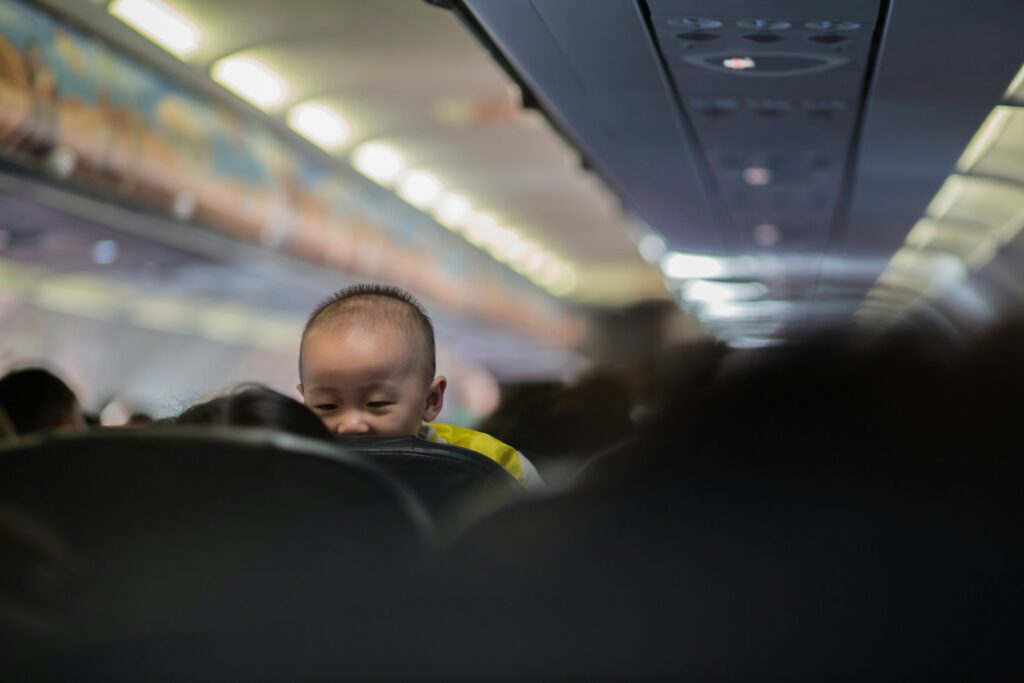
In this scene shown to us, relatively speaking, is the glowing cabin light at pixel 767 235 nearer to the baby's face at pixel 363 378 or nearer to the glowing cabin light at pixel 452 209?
the glowing cabin light at pixel 452 209

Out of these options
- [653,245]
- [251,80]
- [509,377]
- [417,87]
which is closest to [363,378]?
[509,377]

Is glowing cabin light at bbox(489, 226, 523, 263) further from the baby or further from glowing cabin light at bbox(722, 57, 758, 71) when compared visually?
the baby

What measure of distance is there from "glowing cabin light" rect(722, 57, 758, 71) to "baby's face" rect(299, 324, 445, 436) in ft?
9.82

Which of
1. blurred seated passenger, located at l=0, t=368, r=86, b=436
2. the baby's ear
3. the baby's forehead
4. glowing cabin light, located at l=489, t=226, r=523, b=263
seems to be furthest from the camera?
glowing cabin light, located at l=489, t=226, r=523, b=263

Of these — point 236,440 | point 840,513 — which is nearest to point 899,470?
point 840,513

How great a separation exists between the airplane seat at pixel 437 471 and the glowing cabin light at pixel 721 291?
1192cm

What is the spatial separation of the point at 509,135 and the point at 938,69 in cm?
774

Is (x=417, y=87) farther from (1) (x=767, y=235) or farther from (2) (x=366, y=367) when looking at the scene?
(2) (x=366, y=367)

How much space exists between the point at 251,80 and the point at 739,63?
5.37m

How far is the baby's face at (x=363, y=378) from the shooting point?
2.33 metres

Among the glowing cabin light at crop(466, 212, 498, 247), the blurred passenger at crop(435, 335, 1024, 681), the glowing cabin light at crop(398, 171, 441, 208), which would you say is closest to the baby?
the blurred passenger at crop(435, 335, 1024, 681)

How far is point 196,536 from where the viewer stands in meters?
1.14

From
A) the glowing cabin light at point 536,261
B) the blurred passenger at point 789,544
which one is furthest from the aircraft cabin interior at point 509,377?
the glowing cabin light at point 536,261

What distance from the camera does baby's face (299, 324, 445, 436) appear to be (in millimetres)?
2332
